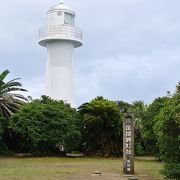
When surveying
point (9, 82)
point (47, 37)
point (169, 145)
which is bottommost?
point (169, 145)

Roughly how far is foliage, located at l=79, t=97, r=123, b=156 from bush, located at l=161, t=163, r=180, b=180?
17.1 metres

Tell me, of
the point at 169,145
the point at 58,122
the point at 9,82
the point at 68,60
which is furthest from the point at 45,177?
the point at 68,60

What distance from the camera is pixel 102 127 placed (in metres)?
35.2

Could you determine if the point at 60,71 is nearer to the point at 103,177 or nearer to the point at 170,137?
the point at 103,177

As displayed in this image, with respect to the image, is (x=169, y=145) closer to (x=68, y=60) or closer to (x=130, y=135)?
(x=130, y=135)

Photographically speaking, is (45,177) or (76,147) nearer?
(45,177)

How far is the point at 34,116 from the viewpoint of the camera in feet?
110

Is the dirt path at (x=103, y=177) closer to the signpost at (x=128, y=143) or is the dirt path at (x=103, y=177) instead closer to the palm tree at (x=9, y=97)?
the signpost at (x=128, y=143)

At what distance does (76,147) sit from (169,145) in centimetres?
1940

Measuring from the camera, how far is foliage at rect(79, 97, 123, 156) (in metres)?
35.0

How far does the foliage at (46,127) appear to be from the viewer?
3338cm

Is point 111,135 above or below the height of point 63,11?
below

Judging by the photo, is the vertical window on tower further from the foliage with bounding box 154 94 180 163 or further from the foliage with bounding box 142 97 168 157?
the foliage with bounding box 154 94 180 163

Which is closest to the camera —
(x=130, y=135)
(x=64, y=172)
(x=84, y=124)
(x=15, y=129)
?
(x=64, y=172)
